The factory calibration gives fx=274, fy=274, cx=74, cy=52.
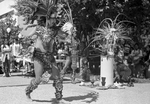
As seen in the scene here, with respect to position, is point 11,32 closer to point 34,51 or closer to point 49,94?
point 49,94

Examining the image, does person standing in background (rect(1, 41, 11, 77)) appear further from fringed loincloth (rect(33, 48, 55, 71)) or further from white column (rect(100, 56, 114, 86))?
fringed loincloth (rect(33, 48, 55, 71))

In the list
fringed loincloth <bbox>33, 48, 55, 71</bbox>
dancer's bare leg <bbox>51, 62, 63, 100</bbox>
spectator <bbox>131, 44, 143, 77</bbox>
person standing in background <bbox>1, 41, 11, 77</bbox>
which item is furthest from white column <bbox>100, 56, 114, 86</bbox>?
person standing in background <bbox>1, 41, 11, 77</bbox>

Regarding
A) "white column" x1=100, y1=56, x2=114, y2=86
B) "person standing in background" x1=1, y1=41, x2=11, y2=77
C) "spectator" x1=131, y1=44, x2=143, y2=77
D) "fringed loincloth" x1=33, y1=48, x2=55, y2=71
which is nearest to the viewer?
"fringed loincloth" x1=33, y1=48, x2=55, y2=71

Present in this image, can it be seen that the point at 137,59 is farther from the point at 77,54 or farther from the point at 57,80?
the point at 57,80

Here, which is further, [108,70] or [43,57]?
[108,70]

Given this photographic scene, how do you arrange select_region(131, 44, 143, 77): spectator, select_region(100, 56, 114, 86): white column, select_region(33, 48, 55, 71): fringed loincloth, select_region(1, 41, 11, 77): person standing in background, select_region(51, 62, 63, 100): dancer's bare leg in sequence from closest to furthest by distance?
select_region(33, 48, 55, 71): fringed loincloth → select_region(51, 62, 63, 100): dancer's bare leg → select_region(100, 56, 114, 86): white column → select_region(1, 41, 11, 77): person standing in background → select_region(131, 44, 143, 77): spectator

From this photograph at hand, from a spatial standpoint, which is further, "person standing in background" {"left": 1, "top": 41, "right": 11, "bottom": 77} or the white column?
"person standing in background" {"left": 1, "top": 41, "right": 11, "bottom": 77}

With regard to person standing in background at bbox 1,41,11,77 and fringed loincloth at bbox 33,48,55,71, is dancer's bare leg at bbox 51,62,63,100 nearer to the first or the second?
fringed loincloth at bbox 33,48,55,71


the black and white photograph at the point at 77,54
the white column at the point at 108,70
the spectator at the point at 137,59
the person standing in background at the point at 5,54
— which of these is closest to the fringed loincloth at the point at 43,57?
the black and white photograph at the point at 77,54

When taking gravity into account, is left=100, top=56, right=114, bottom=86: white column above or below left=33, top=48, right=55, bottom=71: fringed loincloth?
below

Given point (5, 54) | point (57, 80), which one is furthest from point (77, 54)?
point (57, 80)

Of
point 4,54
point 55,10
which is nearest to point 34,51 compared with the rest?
point 55,10

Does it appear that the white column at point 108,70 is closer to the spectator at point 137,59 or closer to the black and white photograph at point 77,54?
the black and white photograph at point 77,54

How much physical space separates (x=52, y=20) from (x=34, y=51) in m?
0.88
